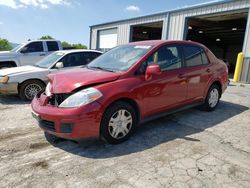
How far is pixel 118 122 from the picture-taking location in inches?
135

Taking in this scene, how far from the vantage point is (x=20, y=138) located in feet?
12.4

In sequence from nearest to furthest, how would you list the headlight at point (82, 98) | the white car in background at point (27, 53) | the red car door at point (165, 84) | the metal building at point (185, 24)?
1. the headlight at point (82, 98)
2. the red car door at point (165, 84)
3. the white car in background at point (27, 53)
4. the metal building at point (185, 24)

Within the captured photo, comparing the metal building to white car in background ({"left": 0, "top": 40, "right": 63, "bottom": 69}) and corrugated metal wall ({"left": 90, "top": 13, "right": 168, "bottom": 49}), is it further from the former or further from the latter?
white car in background ({"left": 0, "top": 40, "right": 63, "bottom": 69})

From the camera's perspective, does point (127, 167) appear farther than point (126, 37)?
No

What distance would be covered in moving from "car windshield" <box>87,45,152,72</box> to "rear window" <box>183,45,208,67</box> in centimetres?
98

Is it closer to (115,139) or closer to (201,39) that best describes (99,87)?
(115,139)

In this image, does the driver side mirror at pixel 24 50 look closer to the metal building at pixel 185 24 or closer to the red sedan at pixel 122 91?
the red sedan at pixel 122 91

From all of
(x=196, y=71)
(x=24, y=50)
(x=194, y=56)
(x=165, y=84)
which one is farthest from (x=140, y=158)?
(x=24, y=50)

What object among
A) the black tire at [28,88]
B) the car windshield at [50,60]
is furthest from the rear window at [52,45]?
the black tire at [28,88]

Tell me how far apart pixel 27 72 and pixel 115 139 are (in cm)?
389

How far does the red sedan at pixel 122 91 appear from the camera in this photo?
3.12 meters

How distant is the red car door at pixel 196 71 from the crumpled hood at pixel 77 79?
5.63 feet

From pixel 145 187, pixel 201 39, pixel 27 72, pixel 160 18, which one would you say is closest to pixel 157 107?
pixel 145 187

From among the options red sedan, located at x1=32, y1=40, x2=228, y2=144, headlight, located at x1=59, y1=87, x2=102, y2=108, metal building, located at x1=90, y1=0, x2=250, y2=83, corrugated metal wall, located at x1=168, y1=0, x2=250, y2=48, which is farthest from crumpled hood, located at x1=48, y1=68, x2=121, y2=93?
corrugated metal wall, located at x1=168, y1=0, x2=250, y2=48
